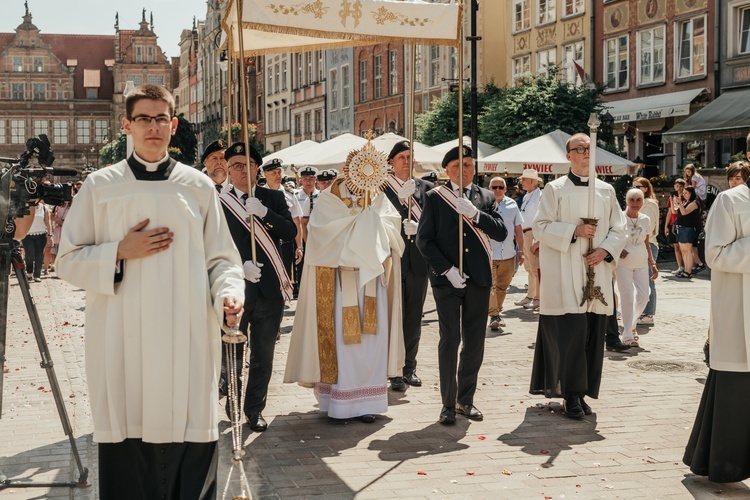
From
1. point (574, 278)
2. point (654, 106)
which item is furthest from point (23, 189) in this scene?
point (654, 106)

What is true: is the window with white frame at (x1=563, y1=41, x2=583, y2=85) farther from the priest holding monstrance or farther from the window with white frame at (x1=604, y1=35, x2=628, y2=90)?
the priest holding monstrance

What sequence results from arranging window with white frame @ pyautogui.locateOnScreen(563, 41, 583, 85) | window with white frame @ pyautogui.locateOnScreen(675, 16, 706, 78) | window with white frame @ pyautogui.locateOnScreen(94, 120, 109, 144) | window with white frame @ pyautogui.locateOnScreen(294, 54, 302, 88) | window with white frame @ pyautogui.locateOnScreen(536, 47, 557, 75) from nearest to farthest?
window with white frame @ pyautogui.locateOnScreen(675, 16, 706, 78) → window with white frame @ pyautogui.locateOnScreen(563, 41, 583, 85) → window with white frame @ pyautogui.locateOnScreen(536, 47, 557, 75) → window with white frame @ pyautogui.locateOnScreen(294, 54, 302, 88) → window with white frame @ pyautogui.locateOnScreen(94, 120, 109, 144)

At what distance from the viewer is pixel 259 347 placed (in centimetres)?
763

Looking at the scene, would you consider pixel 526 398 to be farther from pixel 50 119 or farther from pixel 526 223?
pixel 50 119

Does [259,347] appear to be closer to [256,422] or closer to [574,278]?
[256,422]

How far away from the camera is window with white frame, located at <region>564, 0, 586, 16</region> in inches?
1443

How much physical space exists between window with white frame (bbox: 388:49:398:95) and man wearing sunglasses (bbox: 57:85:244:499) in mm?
44476

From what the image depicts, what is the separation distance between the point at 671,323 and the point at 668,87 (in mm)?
20847

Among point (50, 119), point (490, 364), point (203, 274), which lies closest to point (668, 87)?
point (490, 364)

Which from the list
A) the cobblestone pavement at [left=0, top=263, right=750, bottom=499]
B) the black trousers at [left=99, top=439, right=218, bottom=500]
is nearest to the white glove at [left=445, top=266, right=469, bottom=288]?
the cobblestone pavement at [left=0, top=263, right=750, bottom=499]

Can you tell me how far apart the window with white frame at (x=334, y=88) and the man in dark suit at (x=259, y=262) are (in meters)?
51.1

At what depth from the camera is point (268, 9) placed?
764 centimetres

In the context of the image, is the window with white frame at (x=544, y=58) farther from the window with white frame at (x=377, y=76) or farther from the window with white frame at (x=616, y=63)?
the window with white frame at (x=377, y=76)

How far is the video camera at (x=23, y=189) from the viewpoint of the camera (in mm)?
5535
